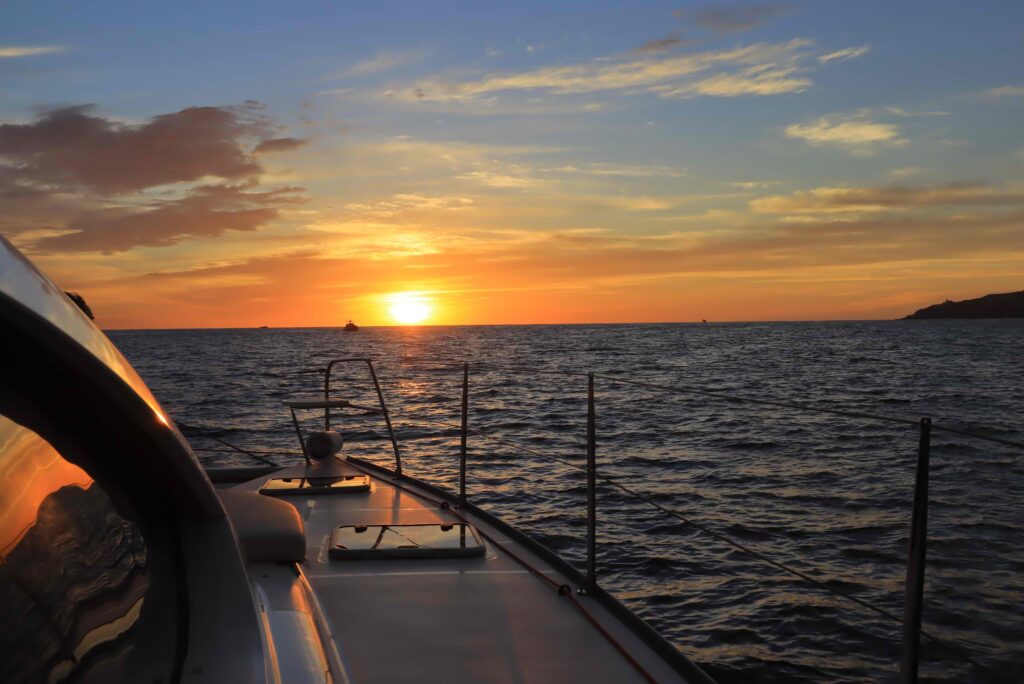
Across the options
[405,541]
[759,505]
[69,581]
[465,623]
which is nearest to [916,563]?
[465,623]

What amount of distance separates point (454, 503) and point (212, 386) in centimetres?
3834

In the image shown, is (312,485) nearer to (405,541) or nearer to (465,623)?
(405,541)

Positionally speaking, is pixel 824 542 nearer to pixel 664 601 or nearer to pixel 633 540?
pixel 633 540

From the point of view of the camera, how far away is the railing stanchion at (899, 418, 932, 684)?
2.18 meters

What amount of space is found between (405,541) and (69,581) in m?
3.88

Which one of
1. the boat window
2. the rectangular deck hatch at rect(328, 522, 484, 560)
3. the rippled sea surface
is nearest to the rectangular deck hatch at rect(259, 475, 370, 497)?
the rippled sea surface

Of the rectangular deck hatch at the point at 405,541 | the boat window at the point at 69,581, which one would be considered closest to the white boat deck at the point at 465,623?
the rectangular deck hatch at the point at 405,541

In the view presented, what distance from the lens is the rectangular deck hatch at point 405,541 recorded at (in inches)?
178

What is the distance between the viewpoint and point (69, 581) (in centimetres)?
97

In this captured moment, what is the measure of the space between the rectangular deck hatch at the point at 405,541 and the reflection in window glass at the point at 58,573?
136 inches

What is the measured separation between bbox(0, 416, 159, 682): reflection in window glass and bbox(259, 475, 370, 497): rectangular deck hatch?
207 inches

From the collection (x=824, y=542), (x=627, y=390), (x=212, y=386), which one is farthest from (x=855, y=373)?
(x=824, y=542)

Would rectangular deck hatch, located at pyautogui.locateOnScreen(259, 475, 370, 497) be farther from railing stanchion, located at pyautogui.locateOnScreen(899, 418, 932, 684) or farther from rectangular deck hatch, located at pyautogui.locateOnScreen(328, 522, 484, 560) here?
railing stanchion, located at pyautogui.locateOnScreen(899, 418, 932, 684)

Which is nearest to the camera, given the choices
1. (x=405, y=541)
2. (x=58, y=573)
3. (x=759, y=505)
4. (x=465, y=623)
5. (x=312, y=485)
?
(x=58, y=573)
